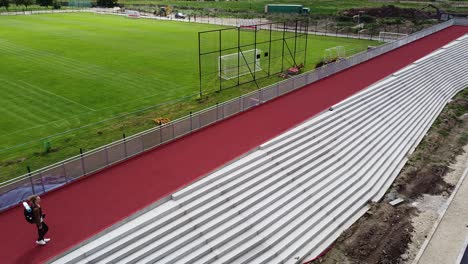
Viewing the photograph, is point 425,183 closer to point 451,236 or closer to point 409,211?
point 409,211

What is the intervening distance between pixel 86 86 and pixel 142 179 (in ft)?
69.9

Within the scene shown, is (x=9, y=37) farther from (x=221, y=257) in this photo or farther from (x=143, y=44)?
(x=221, y=257)

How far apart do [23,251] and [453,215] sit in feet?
58.9

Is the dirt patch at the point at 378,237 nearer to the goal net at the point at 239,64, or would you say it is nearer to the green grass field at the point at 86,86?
the green grass field at the point at 86,86

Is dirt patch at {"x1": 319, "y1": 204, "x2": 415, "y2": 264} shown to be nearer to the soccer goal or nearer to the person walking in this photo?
the person walking

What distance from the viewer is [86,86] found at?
3428 centimetres

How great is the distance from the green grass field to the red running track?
20.2ft

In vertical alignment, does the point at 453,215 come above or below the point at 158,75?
below

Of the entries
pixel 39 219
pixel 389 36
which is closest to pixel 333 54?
pixel 389 36

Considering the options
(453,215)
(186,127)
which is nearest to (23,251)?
(186,127)

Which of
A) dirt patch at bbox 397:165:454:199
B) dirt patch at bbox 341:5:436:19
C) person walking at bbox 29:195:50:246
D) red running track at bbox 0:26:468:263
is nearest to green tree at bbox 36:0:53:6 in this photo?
dirt patch at bbox 341:5:436:19

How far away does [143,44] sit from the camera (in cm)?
5588

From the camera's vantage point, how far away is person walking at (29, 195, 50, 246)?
38.3ft

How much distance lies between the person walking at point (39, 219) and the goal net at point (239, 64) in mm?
26262
